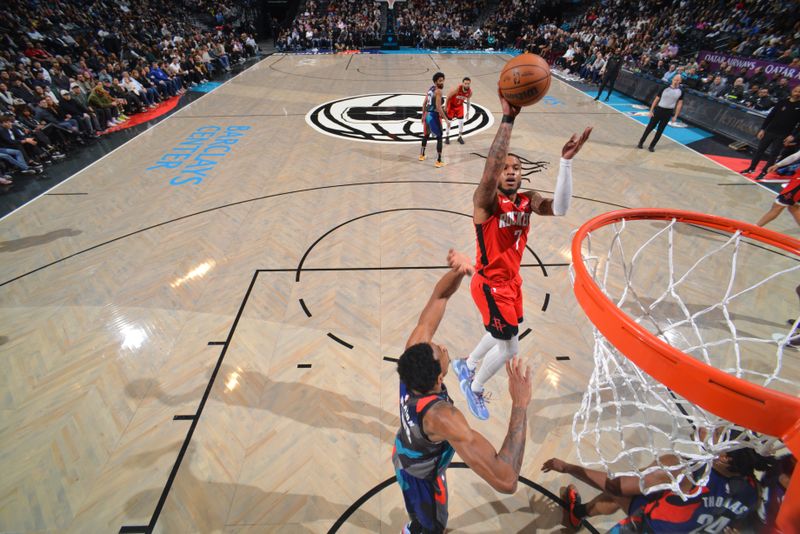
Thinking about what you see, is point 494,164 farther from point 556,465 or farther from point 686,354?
point 556,465

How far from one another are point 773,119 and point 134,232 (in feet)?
37.7

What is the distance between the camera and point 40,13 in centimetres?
1461

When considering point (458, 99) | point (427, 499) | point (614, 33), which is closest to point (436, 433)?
point (427, 499)

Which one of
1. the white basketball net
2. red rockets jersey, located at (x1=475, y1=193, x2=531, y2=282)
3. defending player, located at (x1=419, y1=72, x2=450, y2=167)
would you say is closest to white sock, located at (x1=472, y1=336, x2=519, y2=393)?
red rockets jersey, located at (x1=475, y1=193, x2=531, y2=282)

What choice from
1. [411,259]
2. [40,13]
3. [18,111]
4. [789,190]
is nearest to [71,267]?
[411,259]

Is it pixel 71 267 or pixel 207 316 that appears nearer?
pixel 207 316

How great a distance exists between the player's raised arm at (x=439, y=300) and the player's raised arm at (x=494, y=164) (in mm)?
495

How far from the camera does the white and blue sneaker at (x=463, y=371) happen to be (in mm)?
3717

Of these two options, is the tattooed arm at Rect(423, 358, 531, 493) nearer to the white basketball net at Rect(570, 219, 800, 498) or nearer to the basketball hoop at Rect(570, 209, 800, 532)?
the basketball hoop at Rect(570, 209, 800, 532)

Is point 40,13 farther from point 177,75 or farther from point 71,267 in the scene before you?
point 71,267

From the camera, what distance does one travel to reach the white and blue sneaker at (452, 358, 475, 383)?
372 cm

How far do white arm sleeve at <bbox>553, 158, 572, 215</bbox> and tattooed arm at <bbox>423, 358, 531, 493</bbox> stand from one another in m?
1.21

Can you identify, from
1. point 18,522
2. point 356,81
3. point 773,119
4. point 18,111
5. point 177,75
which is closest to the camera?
point 18,522

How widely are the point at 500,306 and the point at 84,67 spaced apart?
1475 cm
